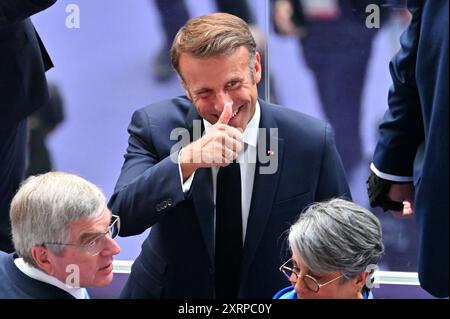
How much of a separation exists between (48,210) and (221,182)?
499 mm

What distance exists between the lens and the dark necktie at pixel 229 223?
247 centimetres

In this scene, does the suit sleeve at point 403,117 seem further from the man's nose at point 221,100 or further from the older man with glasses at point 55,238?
the older man with glasses at point 55,238

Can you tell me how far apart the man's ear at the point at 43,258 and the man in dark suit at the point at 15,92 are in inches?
27.8

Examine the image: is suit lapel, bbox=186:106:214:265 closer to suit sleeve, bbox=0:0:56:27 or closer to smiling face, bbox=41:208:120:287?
smiling face, bbox=41:208:120:287

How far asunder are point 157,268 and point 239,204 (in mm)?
318

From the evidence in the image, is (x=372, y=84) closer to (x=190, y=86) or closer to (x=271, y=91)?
(x=271, y=91)

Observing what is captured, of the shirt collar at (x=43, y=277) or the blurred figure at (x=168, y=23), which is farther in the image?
the blurred figure at (x=168, y=23)

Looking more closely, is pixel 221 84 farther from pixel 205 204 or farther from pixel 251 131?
pixel 205 204

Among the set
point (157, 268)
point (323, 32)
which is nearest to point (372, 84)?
point (323, 32)

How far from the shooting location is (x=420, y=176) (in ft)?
5.99

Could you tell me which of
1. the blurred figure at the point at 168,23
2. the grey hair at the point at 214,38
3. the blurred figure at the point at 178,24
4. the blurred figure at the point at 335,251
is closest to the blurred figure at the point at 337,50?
the blurred figure at the point at 178,24

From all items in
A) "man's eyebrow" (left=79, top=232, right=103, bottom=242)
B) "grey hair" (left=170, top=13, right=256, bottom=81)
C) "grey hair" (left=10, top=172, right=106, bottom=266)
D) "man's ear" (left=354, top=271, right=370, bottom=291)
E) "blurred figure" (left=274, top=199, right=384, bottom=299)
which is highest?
"grey hair" (left=170, top=13, right=256, bottom=81)

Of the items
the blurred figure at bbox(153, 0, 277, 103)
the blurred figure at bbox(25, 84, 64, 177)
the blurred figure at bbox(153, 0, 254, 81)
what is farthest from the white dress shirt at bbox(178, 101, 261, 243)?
the blurred figure at bbox(25, 84, 64, 177)

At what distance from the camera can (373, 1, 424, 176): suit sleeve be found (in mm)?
1951
